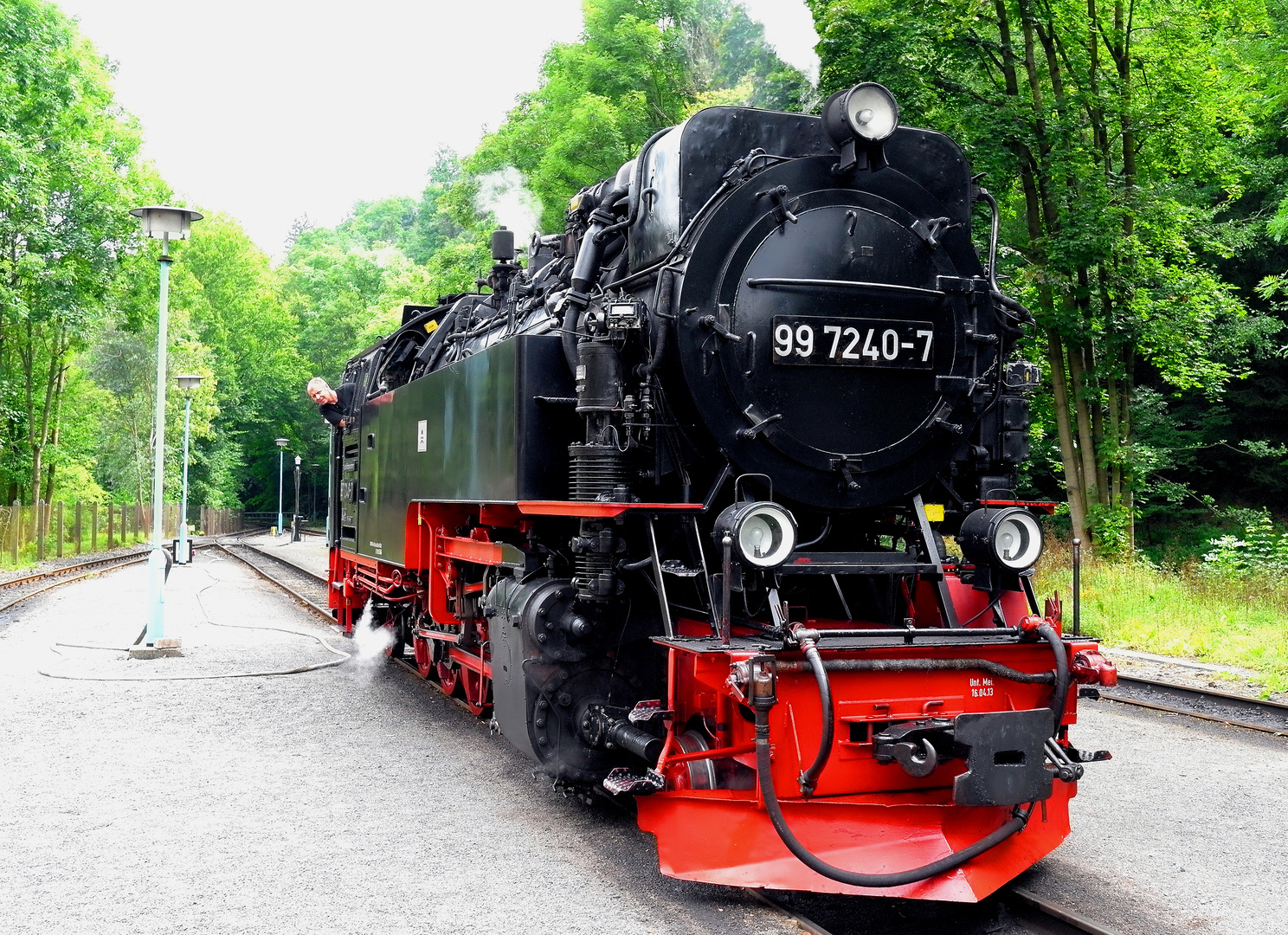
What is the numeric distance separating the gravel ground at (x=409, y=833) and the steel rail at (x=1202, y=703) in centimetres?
15

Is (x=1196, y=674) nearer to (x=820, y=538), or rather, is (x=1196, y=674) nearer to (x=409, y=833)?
(x=820, y=538)

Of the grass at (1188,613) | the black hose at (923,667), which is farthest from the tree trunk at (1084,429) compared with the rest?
the black hose at (923,667)

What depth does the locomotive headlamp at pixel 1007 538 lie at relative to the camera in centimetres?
489

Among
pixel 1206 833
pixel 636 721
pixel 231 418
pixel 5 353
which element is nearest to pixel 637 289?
pixel 636 721

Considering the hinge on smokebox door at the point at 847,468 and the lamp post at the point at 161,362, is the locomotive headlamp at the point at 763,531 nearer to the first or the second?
the hinge on smokebox door at the point at 847,468

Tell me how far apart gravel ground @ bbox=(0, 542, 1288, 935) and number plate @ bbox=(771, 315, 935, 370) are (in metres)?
2.23

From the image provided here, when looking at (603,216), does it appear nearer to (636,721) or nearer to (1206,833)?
(636,721)

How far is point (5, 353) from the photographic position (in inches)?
1150

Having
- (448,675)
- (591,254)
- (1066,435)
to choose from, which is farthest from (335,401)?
(1066,435)

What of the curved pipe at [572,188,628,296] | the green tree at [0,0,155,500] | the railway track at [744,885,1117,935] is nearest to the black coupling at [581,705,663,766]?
the railway track at [744,885,1117,935]

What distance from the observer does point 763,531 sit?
4461mm

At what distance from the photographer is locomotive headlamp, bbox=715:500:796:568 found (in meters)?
4.40

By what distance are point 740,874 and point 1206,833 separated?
2.53 metres

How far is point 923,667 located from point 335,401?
26.5ft
